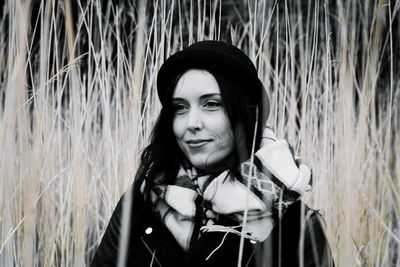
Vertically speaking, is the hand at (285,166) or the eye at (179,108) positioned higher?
the eye at (179,108)

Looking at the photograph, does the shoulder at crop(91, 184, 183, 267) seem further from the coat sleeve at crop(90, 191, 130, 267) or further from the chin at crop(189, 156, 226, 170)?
the chin at crop(189, 156, 226, 170)

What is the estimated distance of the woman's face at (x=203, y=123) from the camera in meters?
0.98

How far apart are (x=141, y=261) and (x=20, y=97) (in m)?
0.43

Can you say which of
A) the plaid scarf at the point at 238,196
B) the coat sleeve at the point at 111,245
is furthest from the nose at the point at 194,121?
the coat sleeve at the point at 111,245

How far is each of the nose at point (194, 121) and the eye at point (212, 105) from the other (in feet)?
0.08

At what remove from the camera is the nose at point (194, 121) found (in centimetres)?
96

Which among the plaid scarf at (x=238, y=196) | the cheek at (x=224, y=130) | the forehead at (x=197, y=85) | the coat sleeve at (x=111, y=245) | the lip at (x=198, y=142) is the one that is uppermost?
the forehead at (x=197, y=85)

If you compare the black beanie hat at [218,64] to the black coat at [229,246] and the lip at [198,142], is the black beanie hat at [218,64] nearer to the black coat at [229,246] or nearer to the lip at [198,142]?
the lip at [198,142]

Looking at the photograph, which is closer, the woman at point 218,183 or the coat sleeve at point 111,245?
the woman at point 218,183

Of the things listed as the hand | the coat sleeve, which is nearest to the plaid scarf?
the hand

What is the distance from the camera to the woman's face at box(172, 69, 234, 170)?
0.98m

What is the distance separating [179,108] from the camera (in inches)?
41.4

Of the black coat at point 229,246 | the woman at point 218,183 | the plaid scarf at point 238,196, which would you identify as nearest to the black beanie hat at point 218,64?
the woman at point 218,183

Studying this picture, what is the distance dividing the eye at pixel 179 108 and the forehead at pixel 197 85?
1.1 inches
